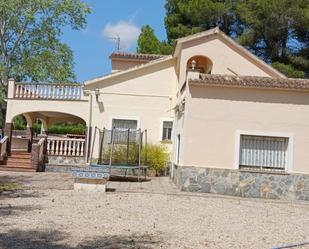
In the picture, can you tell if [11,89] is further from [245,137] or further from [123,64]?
[245,137]

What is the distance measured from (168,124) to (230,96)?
297 inches

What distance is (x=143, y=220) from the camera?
33.0 ft

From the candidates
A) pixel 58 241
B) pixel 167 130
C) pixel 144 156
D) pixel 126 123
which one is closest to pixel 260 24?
pixel 167 130

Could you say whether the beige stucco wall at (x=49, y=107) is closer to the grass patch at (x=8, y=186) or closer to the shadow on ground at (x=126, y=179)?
the shadow on ground at (x=126, y=179)

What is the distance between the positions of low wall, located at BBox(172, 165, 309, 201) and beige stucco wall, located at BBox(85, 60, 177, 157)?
7534 millimetres

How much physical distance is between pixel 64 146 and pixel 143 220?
47.5 ft

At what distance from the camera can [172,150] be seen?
72.4 feet

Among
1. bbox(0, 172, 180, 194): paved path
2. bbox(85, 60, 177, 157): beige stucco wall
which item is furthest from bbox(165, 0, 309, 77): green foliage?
bbox(0, 172, 180, 194): paved path

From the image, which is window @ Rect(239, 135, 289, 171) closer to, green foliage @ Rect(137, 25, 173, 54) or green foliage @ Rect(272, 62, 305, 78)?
green foliage @ Rect(272, 62, 305, 78)

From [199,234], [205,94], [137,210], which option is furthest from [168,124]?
[199,234]

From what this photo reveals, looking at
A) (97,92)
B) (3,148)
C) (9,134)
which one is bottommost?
(3,148)

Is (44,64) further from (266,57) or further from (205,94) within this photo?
(205,94)

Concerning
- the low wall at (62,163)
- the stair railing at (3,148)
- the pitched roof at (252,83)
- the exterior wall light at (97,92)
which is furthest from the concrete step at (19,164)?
the pitched roof at (252,83)

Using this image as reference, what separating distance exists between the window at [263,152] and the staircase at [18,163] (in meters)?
11.2
